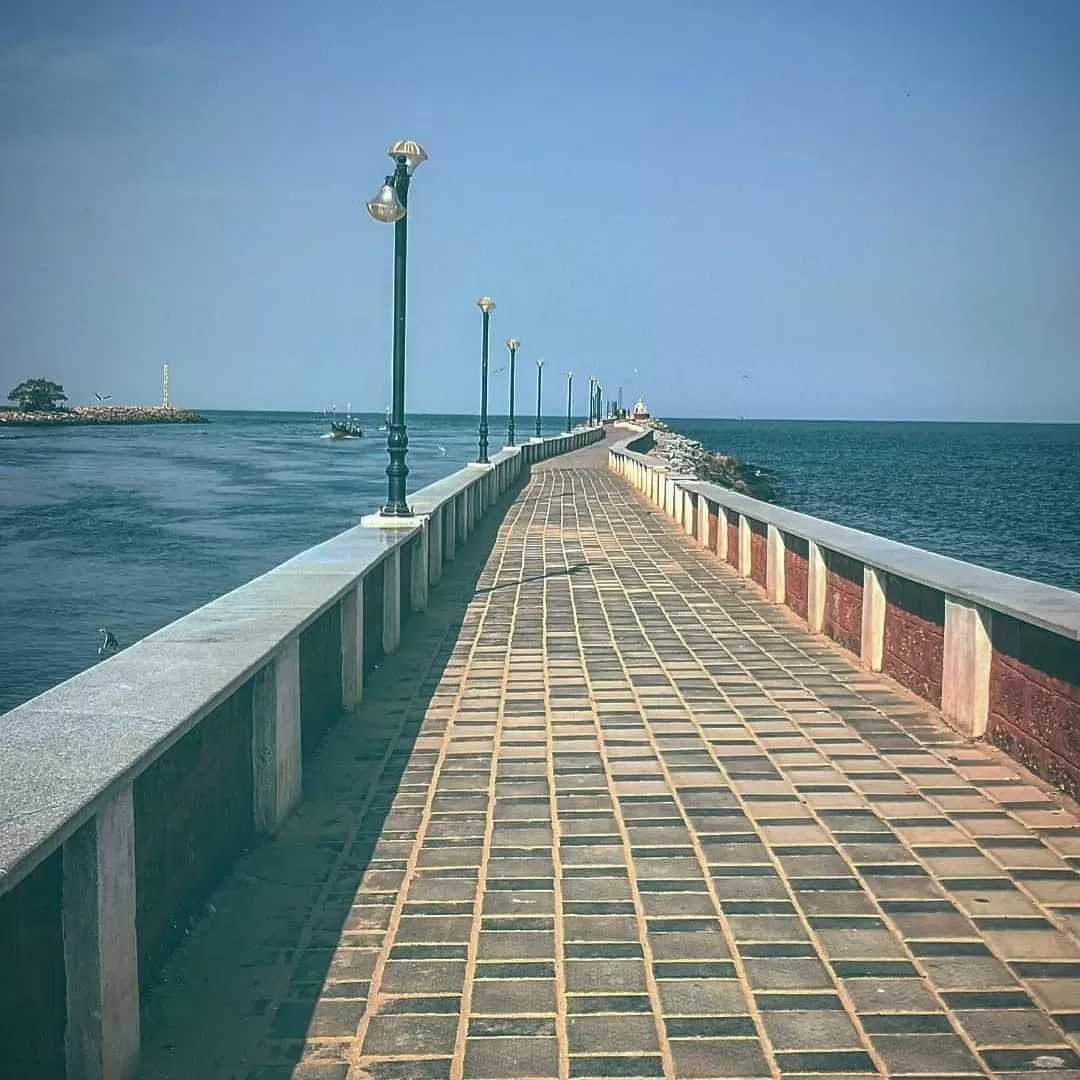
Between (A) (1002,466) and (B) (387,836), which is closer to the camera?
(B) (387,836)

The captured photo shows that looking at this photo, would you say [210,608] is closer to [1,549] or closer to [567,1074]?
[567,1074]

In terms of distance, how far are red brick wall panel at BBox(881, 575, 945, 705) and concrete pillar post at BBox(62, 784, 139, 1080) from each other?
5.40 metres

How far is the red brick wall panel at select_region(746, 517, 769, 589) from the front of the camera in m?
13.4

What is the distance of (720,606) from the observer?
12031 mm

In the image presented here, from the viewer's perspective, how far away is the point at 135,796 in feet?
12.0

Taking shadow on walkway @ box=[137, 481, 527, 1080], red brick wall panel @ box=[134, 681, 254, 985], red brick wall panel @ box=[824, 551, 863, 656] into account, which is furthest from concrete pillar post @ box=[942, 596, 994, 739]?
red brick wall panel @ box=[134, 681, 254, 985]

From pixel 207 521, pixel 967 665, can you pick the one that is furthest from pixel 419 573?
pixel 207 521

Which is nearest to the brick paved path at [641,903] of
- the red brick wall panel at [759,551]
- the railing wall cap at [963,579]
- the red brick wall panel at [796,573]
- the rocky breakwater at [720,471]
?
the railing wall cap at [963,579]

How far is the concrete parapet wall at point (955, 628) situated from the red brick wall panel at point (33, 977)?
425 cm

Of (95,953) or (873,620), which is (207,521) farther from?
(95,953)

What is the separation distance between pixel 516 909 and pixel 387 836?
39.0 inches

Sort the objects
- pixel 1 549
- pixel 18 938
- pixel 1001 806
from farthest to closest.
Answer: pixel 1 549
pixel 1001 806
pixel 18 938

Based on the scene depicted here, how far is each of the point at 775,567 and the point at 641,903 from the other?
26.5ft

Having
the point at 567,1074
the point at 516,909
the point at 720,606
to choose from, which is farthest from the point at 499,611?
the point at 567,1074
